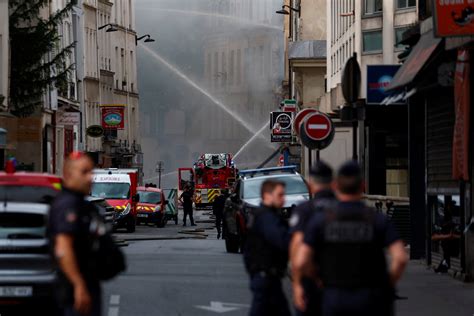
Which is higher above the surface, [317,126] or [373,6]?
[373,6]

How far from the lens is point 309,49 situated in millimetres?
75062

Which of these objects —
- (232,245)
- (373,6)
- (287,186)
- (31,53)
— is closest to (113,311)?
(287,186)

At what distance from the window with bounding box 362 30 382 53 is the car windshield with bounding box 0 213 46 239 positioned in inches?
1457

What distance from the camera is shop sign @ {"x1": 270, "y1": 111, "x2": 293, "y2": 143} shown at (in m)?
Answer: 70.6

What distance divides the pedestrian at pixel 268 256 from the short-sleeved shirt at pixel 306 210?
→ 492 millimetres

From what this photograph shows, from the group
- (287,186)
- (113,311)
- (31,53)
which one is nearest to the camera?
(113,311)

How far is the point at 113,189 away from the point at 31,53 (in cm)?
555

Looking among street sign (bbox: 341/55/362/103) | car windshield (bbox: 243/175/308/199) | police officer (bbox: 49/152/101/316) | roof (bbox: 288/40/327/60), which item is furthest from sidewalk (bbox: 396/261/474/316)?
roof (bbox: 288/40/327/60)

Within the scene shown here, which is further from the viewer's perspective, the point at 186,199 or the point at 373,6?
the point at 186,199

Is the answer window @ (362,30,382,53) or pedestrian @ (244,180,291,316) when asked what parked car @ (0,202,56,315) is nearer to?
pedestrian @ (244,180,291,316)

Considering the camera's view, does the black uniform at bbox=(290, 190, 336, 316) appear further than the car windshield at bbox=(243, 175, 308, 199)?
No

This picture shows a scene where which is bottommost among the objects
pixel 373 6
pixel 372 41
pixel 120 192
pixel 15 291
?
pixel 15 291

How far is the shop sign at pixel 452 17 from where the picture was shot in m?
18.5

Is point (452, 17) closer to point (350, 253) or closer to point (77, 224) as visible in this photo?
point (77, 224)
